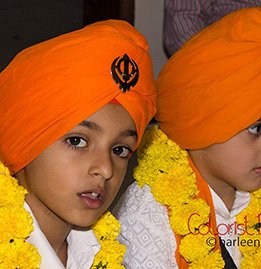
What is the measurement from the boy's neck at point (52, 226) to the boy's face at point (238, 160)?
0.59 m

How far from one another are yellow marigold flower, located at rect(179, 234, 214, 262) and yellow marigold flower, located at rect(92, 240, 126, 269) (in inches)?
10.1

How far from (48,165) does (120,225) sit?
0.51 meters

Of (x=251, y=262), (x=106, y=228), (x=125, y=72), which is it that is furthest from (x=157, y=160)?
(x=125, y=72)

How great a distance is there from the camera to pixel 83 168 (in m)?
2.26

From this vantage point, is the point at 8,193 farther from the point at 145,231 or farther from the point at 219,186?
the point at 219,186

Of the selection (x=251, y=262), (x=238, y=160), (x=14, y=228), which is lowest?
(x=251, y=262)

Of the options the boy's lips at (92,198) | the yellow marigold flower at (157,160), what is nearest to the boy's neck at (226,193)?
the yellow marigold flower at (157,160)

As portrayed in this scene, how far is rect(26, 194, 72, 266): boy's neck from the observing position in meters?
2.38

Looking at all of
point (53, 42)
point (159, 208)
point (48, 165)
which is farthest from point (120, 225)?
point (53, 42)

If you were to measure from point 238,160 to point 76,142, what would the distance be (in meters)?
0.70

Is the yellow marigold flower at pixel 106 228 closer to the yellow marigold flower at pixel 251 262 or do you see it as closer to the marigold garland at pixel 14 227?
the marigold garland at pixel 14 227

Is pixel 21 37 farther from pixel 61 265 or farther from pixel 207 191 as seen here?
pixel 61 265

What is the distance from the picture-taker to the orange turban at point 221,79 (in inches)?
108

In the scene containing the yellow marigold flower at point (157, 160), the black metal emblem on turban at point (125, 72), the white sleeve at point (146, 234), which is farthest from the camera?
the yellow marigold flower at point (157, 160)
